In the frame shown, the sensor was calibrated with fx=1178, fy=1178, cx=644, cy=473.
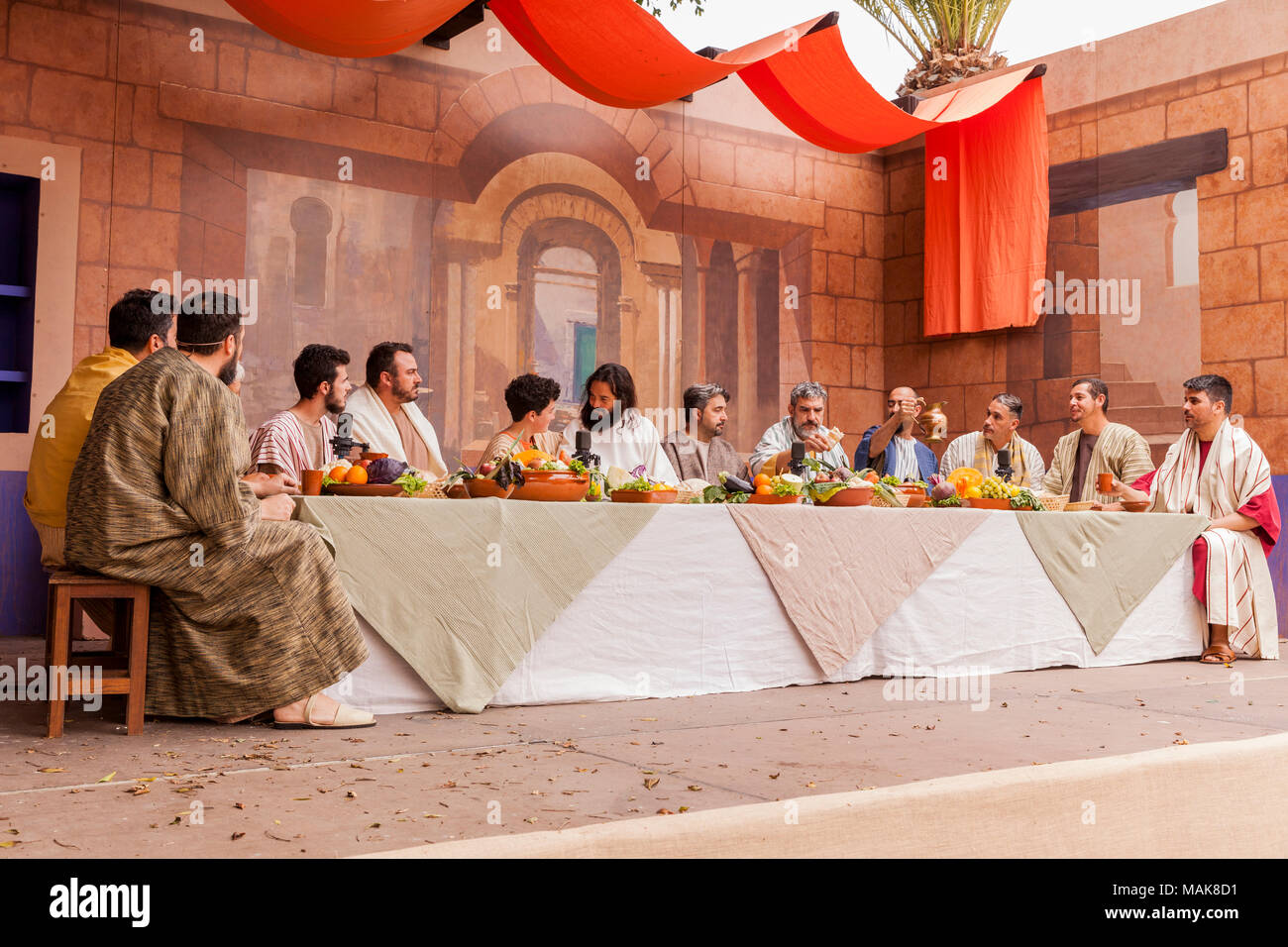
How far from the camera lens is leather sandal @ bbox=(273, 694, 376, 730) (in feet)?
11.6

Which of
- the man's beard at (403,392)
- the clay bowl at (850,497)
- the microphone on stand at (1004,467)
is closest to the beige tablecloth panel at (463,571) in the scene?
the clay bowl at (850,497)

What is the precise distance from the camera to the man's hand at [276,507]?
3.51 metres

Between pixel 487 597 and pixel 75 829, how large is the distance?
1.70m

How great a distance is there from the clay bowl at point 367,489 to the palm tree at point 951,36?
702 centimetres

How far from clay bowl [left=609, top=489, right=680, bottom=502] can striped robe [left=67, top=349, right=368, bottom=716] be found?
1.20 metres

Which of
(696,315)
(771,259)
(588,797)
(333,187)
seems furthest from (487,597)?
(771,259)

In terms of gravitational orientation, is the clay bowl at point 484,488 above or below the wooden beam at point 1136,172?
below

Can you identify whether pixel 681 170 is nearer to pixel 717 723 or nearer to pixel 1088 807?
pixel 717 723

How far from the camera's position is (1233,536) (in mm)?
5879

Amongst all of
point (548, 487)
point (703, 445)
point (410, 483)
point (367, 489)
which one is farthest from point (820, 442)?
point (367, 489)

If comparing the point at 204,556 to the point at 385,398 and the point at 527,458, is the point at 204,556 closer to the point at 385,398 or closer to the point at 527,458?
the point at 527,458

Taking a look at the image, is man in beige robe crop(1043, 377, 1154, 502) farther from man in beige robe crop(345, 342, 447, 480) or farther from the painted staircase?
man in beige robe crop(345, 342, 447, 480)

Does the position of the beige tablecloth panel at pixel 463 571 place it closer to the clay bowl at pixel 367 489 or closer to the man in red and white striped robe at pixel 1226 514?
the clay bowl at pixel 367 489

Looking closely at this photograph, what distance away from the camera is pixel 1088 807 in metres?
2.29
